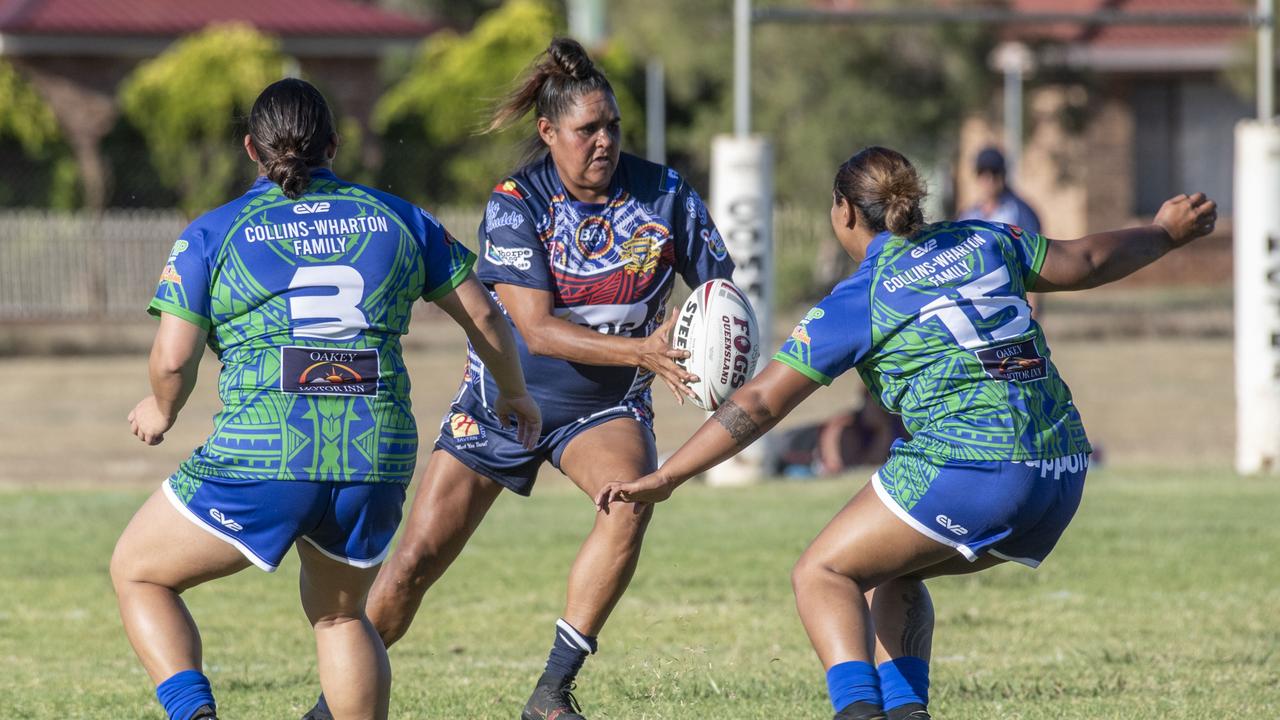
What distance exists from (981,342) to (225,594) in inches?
197

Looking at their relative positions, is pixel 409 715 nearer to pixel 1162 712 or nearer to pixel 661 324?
pixel 661 324

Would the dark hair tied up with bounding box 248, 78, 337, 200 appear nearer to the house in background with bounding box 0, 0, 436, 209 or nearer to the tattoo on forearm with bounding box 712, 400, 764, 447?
the tattoo on forearm with bounding box 712, 400, 764, 447

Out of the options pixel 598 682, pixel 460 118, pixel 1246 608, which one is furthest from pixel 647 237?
pixel 460 118

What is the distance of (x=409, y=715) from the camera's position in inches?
235

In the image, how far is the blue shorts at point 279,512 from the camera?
460cm

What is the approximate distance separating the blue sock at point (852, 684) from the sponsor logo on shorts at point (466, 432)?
1737mm

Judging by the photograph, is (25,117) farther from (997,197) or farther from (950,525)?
(950,525)

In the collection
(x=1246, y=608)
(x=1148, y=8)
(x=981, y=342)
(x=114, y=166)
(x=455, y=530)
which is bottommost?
(x=1246, y=608)

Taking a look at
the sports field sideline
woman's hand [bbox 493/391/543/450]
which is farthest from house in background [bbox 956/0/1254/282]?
woman's hand [bbox 493/391/543/450]

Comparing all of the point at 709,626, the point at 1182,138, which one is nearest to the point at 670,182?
the point at 709,626

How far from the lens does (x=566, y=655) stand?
19.0 ft

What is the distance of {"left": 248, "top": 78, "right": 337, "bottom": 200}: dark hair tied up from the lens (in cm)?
464

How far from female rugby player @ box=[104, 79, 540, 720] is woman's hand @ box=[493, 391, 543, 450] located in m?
0.62

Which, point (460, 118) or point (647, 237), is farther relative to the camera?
point (460, 118)
